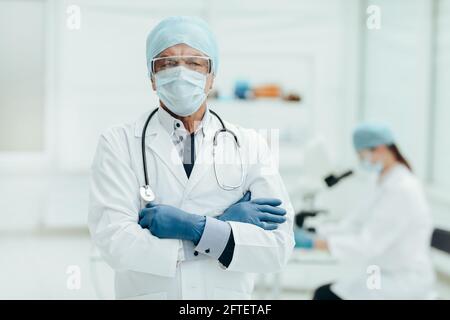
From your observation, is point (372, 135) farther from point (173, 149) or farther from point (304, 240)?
point (173, 149)

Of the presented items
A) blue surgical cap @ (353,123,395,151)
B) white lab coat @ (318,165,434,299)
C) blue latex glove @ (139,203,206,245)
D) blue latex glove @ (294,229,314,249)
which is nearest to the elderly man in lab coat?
blue latex glove @ (139,203,206,245)

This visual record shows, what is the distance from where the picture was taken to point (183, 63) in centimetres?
106

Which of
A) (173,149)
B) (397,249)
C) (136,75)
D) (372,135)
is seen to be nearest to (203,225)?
(173,149)

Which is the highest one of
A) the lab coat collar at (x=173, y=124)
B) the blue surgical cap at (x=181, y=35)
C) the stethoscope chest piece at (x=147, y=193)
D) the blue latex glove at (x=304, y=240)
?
the blue surgical cap at (x=181, y=35)

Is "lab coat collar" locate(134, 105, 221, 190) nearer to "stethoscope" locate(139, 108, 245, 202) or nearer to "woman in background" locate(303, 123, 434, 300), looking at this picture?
"stethoscope" locate(139, 108, 245, 202)

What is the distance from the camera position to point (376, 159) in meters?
2.17

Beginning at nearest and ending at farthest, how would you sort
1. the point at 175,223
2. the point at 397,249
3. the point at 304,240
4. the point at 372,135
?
the point at 175,223
the point at 397,249
the point at 372,135
the point at 304,240

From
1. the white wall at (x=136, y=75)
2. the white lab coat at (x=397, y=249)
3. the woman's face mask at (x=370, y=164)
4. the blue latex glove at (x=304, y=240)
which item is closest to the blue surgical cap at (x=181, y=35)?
the white lab coat at (x=397, y=249)

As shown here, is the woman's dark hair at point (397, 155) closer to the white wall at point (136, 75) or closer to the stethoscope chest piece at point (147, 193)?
the white wall at point (136, 75)

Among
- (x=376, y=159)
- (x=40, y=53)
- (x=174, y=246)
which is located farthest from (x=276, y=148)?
(x=40, y=53)

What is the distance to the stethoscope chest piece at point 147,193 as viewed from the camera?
3.39ft

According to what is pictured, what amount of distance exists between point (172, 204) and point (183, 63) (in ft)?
0.83

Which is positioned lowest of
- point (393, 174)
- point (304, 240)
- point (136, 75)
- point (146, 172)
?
point (304, 240)
